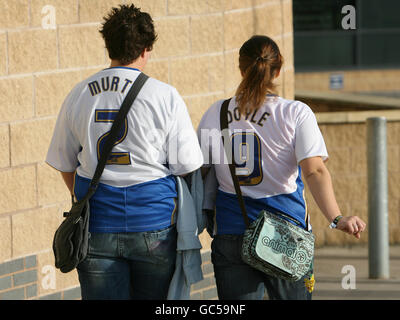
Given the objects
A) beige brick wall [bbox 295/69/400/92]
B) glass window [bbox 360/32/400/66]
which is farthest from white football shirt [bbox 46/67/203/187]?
glass window [bbox 360/32/400/66]

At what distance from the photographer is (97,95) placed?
3.21 metres

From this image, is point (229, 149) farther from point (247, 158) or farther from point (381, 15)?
point (381, 15)

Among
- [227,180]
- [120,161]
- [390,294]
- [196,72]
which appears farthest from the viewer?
[390,294]

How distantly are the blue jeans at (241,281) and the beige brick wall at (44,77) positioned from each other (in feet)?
6.02

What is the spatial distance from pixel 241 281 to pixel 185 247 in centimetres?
29

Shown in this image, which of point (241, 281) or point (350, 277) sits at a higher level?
point (241, 281)

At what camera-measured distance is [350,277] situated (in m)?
6.79

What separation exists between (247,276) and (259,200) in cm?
33

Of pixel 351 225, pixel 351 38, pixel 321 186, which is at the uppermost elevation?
pixel 351 38

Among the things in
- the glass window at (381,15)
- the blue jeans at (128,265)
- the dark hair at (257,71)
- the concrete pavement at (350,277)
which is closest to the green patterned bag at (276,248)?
the blue jeans at (128,265)

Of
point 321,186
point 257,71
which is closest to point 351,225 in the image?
point 321,186

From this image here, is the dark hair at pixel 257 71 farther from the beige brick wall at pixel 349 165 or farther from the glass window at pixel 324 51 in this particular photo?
the glass window at pixel 324 51
